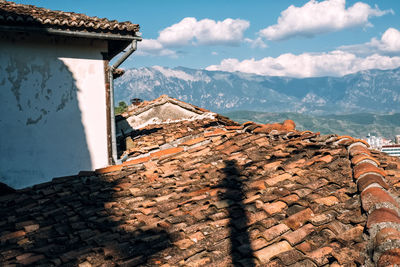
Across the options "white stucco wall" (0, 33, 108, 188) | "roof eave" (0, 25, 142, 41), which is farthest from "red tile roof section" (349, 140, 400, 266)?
"white stucco wall" (0, 33, 108, 188)

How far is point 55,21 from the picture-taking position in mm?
8578

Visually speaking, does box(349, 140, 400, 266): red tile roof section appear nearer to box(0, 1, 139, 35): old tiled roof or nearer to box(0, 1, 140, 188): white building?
box(0, 1, 139, 35): old tiled roof

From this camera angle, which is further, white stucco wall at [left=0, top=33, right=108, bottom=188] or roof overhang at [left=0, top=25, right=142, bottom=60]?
white stucco wall at [left=0, top=33, right=108, bottom=188]

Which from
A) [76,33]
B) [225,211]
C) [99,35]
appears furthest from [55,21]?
[225,211]

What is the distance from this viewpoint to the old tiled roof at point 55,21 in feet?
26.6

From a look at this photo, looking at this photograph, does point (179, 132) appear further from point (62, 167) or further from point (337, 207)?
point (337, 207)

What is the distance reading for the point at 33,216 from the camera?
203 inches

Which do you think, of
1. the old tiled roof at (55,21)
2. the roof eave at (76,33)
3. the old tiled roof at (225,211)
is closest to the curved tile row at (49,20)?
the old tiled roof at (55,21)

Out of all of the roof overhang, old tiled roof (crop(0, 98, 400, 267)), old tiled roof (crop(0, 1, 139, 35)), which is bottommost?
old tiled roof (crop(0, 98, 400, 267))

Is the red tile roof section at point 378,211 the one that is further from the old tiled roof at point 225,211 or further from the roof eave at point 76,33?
the roof eave at point 76,33

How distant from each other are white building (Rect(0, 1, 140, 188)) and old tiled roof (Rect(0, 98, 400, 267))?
9.94ft

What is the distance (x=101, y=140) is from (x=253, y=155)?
218 inches

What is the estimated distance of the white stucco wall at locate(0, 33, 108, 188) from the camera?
8930 millimetres

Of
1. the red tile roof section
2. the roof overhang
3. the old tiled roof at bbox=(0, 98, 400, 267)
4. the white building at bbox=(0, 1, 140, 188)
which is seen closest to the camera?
the red tile roof section
